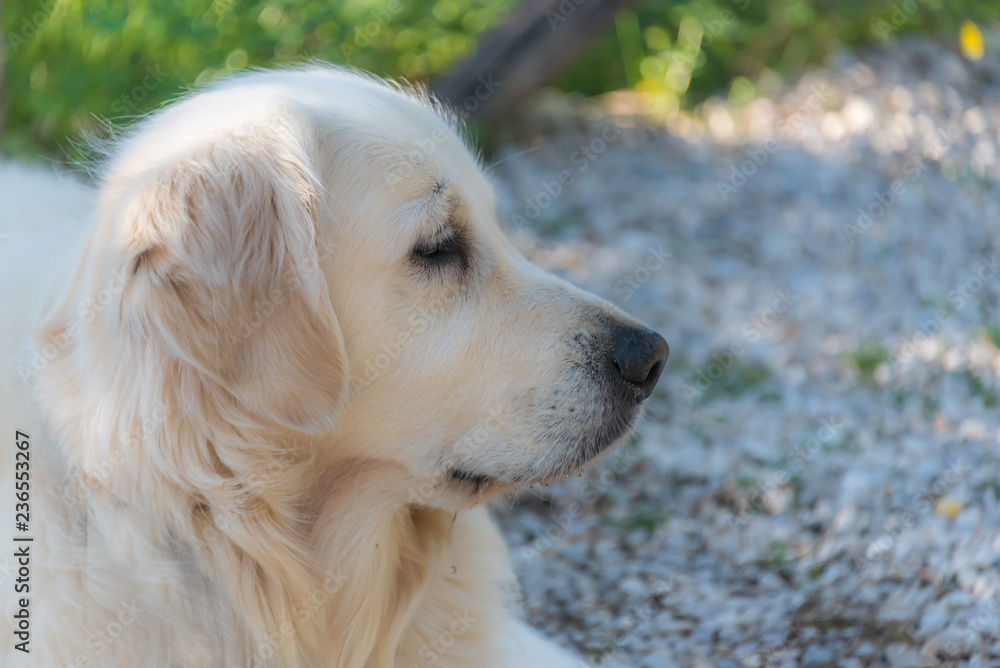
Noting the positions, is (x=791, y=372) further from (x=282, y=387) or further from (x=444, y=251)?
(x=282, y=387)

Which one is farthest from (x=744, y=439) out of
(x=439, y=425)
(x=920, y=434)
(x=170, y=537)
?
(x=170, y=537)

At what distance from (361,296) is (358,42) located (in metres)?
4.33

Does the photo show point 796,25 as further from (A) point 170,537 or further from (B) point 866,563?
(A) point 170,537

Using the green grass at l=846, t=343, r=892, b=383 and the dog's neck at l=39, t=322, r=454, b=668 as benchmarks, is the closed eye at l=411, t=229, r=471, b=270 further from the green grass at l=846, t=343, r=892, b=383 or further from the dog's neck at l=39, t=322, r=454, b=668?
the green grass at l=846, t=343, r=892, b=383

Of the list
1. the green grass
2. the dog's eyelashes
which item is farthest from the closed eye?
the green grass

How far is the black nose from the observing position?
7.53ft

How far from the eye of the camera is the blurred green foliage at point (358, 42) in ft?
17.6

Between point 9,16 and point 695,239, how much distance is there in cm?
429

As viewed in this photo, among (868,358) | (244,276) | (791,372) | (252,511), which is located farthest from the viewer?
(791,372)

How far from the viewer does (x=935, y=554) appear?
3.35 m

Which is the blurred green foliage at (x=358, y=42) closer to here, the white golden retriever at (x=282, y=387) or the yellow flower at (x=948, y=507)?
the white golden retriever at (x=282, y=387)

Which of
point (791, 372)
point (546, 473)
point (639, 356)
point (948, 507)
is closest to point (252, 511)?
point (546, 473)

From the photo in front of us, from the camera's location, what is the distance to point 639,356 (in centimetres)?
230

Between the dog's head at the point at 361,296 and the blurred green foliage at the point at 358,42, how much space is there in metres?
2.10
